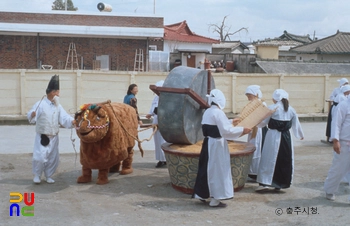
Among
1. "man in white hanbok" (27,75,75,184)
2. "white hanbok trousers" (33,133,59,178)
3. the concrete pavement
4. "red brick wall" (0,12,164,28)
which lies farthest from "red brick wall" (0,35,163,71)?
"white hanbok trousers" (33,133,59,178)

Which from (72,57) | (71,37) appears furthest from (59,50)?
(71,37)

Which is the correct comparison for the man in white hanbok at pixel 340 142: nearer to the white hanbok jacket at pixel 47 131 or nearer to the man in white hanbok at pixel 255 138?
the man in white hanbok at pixel 255 138

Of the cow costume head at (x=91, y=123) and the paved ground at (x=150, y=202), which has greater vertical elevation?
the cow costume head at (x=91, y=123)

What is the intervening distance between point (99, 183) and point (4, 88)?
10.4m

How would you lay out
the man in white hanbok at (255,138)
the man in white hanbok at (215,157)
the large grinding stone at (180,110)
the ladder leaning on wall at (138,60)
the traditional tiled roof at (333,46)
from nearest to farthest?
the man in white hanbok at (215,157)
the large grinding stone at (180,110)
the man in white hanbok at (255,138)
the ladder leaning on wall at (138,60)
the traditional tiled roof at (333,46)

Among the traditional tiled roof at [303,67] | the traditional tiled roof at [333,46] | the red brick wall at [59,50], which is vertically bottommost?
the traditional tiled roof at [303,67]

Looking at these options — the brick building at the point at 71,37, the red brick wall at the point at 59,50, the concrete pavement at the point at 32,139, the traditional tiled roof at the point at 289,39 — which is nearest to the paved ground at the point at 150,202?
the concrete pavement at the point at 32,139

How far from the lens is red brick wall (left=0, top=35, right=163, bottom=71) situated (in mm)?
29625

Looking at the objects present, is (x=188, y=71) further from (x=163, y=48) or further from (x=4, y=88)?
(x=163, y=48)

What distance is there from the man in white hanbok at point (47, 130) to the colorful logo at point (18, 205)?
73 centimetres

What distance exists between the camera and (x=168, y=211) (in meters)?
6.91

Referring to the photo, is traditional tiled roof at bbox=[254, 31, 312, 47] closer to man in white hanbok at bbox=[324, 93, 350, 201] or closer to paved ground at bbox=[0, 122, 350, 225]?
paved ground at bbox=[0, 122, 350, 225]

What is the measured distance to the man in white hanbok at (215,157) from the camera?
6.86 meters

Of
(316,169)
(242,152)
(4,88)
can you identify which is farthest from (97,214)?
(4,88)
